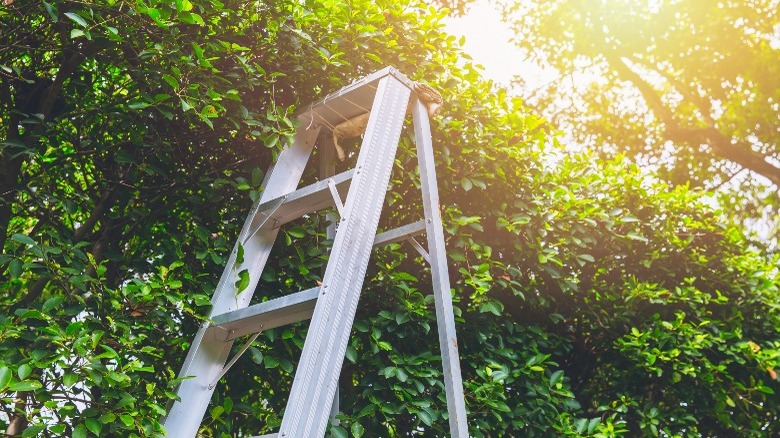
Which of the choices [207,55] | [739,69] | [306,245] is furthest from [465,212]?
[739,69]

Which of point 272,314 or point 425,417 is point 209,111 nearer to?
point 272,314

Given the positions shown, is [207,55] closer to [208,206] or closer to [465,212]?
[208,206]

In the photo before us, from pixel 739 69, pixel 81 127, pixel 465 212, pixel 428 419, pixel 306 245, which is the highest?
pixel 739 69

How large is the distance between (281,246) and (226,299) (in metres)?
0.53

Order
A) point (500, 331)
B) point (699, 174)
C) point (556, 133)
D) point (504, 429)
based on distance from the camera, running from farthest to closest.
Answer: point (699, 174)
point (556, 133)
point (500, 331)
point (504, 429)

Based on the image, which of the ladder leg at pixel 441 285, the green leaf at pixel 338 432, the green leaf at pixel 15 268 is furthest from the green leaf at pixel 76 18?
A: the green leaf at pixel 338 432

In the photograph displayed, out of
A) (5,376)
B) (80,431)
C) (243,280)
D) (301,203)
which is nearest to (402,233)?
(301,203)

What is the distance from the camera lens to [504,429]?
328 cm

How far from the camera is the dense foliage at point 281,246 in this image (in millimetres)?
2436

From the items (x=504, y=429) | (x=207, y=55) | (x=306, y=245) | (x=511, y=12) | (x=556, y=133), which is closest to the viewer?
(x=207, y=55)

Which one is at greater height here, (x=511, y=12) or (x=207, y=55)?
(x=511, y=12)

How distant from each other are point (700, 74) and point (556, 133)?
692 cm

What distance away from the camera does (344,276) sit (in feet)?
7.40

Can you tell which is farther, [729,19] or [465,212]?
[729,19]
